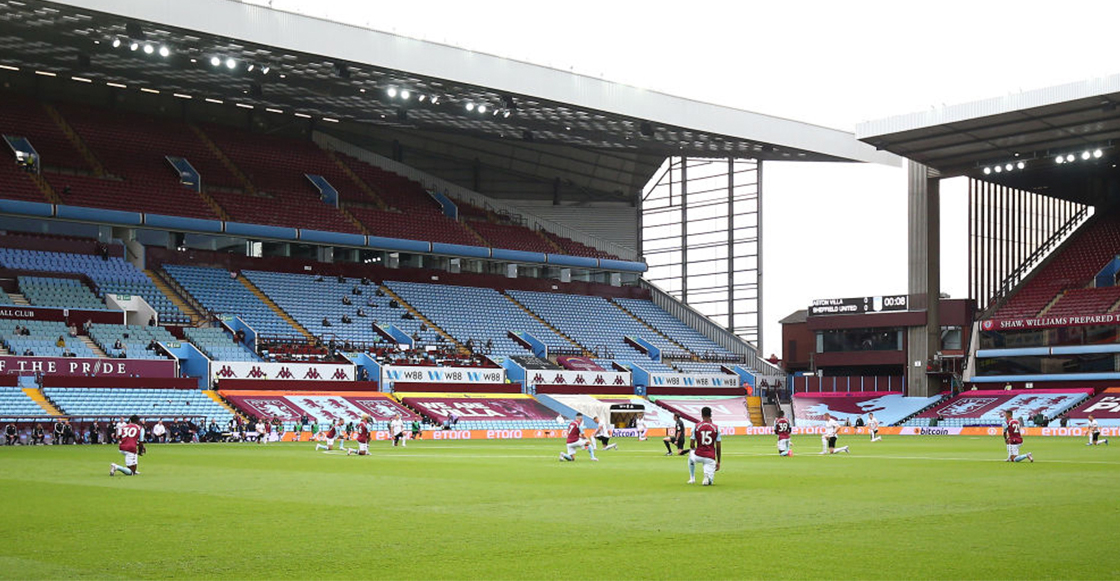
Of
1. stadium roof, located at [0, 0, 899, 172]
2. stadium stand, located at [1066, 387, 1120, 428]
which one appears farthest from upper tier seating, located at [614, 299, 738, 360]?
stadium stand, located at [1066, 387, 1120, 428]

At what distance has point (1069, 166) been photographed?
82062 millimetres

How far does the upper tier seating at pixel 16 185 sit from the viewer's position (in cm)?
6725

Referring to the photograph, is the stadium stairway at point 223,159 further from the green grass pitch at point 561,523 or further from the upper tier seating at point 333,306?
the green grass pitch at point 561,523

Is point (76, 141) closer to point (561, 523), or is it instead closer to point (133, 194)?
point (133, 194)

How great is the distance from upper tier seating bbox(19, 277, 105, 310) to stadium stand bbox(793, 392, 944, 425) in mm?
46796

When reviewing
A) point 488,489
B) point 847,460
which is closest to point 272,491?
point 488,489

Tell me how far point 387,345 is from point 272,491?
4919 cm

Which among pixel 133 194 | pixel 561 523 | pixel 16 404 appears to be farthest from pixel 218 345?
pixel 561 523

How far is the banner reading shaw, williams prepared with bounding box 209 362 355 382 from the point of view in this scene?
62094 mm

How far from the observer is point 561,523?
1756 centimetres

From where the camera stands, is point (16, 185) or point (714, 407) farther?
point (714, 407)

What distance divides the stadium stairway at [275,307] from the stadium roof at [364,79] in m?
11.7

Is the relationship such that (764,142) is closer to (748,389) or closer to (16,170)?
(748,389)

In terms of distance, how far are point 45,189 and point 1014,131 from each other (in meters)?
57.6
